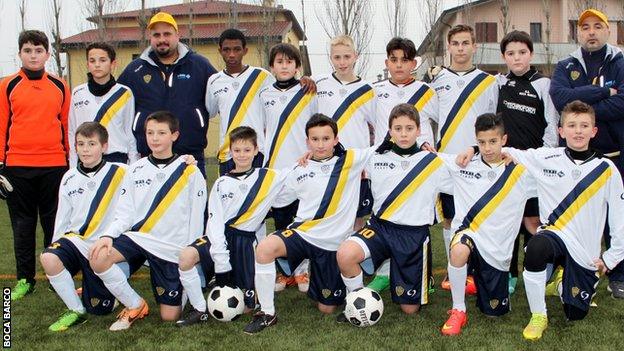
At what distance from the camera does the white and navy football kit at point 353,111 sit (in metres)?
5.01

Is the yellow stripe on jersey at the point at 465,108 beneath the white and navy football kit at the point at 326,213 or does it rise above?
above

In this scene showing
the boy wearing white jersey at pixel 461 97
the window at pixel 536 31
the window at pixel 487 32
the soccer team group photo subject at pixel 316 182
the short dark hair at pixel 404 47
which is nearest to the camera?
the soccer team group photo subject at pixel 316 182

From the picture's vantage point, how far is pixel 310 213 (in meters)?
4.52

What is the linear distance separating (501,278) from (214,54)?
20134 mm

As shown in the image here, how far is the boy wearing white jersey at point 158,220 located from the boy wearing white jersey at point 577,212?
2385mm

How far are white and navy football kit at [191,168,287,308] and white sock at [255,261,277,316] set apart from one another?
0.26 meters

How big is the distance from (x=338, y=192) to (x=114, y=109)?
2018 mm

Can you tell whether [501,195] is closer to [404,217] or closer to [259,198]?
[404,217]

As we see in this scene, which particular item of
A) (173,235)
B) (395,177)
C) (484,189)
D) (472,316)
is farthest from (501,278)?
(173,235)

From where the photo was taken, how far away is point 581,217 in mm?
4066

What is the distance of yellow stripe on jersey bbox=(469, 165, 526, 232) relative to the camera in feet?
13.9

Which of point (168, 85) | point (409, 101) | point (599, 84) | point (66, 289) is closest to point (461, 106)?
point (409, 101)

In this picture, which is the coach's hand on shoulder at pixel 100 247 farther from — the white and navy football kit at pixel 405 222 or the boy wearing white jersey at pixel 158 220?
the white and navy football kit at pixel 405 222

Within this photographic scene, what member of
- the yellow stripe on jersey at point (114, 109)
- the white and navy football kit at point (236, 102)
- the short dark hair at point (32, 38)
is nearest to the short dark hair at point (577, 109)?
the white and navy football kit at point (236, 102)
